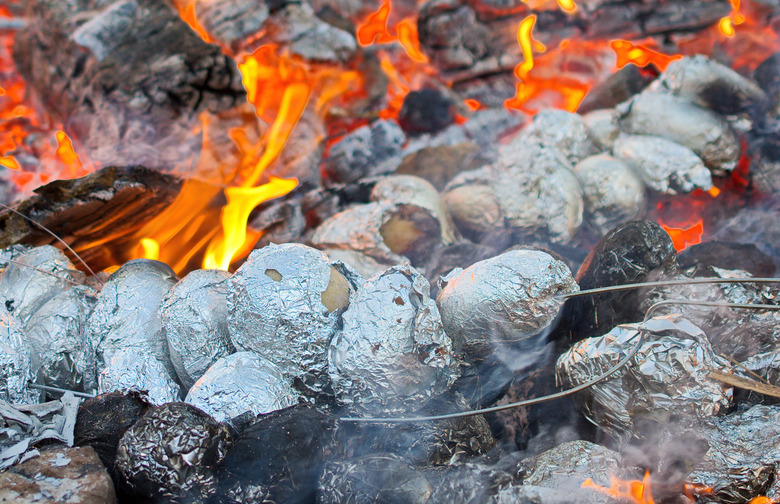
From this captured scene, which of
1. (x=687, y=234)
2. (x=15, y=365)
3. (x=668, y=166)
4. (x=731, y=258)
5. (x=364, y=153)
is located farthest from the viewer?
(x=364, y=153)

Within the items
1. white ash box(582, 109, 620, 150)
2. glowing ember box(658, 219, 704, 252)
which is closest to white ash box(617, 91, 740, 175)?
white ash box(582, 109, 620, 150)

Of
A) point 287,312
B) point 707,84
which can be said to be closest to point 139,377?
point 287,312

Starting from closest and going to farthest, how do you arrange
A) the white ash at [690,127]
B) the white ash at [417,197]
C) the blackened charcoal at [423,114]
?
the white ash at [417,197]
the white ash at [690,127]
the blackened charcoal at [423,114]

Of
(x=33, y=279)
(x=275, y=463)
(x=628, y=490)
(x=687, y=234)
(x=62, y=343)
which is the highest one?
(x=33, y=279)

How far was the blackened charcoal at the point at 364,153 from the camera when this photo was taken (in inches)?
120

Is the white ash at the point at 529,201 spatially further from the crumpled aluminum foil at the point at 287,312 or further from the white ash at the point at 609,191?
the crumpled aluminum foil at the point at 287,312

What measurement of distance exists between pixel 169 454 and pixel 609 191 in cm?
200

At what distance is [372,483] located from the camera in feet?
4.20

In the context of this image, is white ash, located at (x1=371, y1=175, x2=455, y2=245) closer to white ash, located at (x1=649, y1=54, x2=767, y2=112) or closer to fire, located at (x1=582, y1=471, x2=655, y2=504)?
fire, located at (x1=582, y1=471, x2=655, y2=504)

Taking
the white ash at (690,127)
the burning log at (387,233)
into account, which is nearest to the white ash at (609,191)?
the white ash at (690,127)

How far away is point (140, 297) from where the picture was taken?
171cm

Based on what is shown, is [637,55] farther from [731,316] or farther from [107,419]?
[107,419]

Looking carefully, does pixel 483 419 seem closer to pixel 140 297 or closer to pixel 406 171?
pixel 140 297

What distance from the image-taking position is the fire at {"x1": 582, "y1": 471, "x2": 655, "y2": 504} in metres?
1.28
